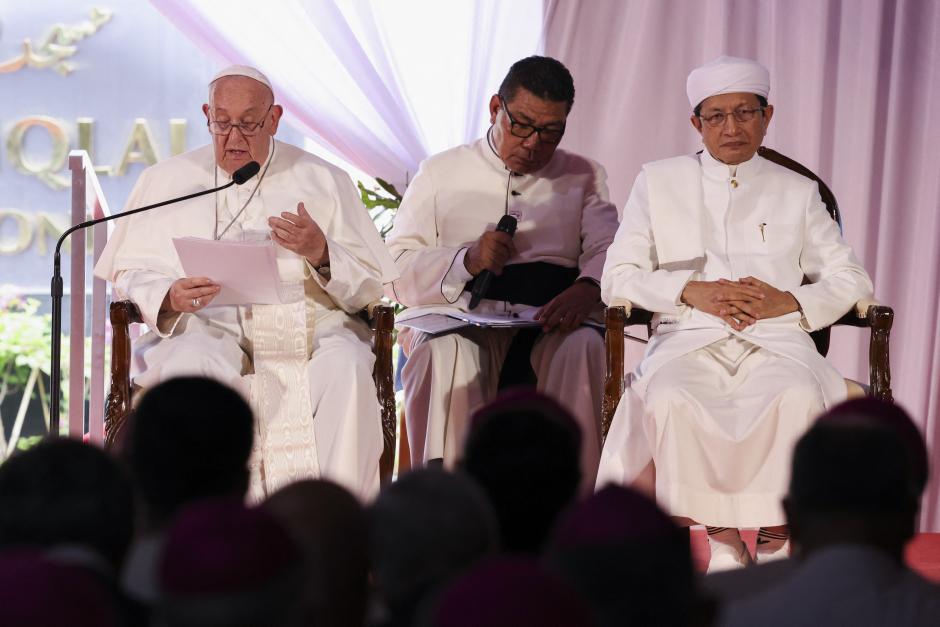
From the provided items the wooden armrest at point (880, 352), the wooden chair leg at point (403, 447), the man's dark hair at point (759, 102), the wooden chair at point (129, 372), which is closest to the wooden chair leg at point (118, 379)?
the wooden chair at point (129, 372)

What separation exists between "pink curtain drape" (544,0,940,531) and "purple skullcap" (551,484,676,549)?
5126mm

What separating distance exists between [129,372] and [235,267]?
1.65 ft

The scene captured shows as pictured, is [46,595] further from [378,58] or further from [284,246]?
[378,58]

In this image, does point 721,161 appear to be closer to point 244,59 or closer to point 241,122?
point 241,122

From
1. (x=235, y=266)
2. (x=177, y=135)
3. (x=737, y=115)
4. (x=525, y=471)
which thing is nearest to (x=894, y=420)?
(x=525, y=471)

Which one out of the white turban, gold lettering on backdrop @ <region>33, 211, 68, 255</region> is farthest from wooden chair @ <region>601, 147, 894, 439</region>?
gold lettering on backdrop @ <region>33, 211, 68, 255</region>

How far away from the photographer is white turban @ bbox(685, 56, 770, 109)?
13.7ft

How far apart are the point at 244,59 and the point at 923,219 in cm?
340

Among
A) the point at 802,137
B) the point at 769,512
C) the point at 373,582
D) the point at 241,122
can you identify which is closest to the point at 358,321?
the point at 241,122

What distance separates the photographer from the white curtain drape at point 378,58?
19.1ft

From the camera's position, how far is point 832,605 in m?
1.08

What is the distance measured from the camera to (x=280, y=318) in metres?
4.21

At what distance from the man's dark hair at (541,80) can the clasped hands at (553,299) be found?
24.4 inches

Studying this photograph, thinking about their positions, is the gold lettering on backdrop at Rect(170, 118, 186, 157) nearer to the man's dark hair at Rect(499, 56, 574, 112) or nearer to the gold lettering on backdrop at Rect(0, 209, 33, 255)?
A: the gold lettering on backdrop at Rect(0, 209, 33, 255)
